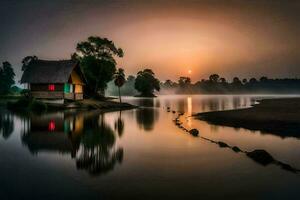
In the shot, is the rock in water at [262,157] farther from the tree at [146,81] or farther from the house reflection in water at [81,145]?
the tree at [146,81]

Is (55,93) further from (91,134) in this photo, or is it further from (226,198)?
(226,198)

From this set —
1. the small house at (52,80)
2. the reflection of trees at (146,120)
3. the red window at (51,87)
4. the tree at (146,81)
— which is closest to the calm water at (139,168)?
the reflection of trees at (146,120)

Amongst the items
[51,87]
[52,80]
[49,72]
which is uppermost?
[49,72]

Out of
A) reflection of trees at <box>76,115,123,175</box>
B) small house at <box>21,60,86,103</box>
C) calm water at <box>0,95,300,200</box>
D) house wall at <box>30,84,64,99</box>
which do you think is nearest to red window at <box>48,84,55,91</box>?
small house at <box>21,60,86,103</box>

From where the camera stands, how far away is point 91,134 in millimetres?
24578

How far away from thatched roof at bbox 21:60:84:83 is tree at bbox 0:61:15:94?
171 ft

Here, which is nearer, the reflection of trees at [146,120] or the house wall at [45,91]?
the reflection of trees at [146,120]

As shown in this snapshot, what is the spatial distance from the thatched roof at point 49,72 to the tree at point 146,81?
110 meters

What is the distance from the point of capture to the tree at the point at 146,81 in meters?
170

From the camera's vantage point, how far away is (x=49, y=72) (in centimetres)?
5869

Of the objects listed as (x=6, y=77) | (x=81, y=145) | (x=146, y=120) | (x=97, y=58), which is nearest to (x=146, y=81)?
(x=6, y=77)

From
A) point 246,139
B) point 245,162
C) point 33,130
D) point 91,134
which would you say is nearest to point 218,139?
point 246,139

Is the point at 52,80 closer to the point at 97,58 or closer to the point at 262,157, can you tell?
the point at 97,58

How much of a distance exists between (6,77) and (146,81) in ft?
267
